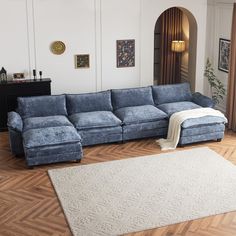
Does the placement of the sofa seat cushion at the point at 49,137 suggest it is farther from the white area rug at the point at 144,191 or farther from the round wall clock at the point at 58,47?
the round wall clock at the point at 58,47

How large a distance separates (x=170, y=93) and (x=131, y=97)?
82cm

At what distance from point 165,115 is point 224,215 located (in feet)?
9.33

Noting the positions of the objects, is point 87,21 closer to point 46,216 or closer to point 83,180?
point 83,180

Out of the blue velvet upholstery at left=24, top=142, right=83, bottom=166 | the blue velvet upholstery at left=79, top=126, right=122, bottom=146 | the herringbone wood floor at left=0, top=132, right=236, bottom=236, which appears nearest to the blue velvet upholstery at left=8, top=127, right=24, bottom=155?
the herringbone wood floor at left=0, top=132, right=236, bottom=236

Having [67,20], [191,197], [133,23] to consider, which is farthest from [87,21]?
[191,197]

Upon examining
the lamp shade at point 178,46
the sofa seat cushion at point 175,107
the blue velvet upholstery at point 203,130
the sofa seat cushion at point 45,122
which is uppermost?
the lamp shade at point 178,46

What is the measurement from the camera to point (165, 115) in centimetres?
788

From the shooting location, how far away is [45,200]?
228 inches

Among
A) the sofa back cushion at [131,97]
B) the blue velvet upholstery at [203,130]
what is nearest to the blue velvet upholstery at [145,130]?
the blue velvet upholstery at [203,130]

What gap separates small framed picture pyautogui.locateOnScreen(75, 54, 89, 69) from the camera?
8688mm

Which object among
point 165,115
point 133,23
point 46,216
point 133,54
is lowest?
point 46,216

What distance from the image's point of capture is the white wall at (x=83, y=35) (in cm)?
822

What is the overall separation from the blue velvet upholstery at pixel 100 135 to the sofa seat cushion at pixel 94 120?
8cm

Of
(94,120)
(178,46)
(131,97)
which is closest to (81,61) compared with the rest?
(131,97)
